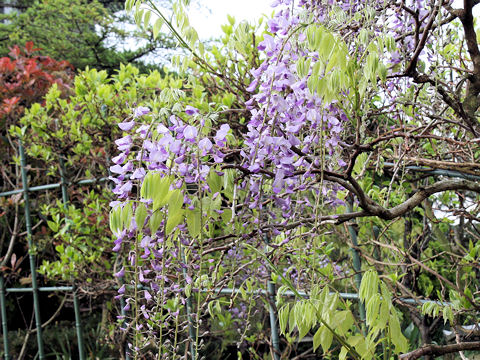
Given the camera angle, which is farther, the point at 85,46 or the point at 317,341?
the point at 85,46

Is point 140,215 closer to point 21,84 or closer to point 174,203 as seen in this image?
point 174,203

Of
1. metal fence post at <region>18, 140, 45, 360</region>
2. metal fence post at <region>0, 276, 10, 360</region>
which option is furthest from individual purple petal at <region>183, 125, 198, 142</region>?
metal fence post at <region>0, 276, 10, 360</region>

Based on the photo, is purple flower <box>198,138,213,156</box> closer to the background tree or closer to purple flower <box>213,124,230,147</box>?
purple flower <box>213,124,230,147</box>

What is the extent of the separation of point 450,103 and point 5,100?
121 inches

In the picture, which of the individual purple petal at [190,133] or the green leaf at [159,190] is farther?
the individual purple petal at [190,133]

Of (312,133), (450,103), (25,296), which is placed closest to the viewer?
(312,133)

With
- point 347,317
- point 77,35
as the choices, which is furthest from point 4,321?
point 77,35

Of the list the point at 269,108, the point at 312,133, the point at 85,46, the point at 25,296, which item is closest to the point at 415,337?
the point at 312,133

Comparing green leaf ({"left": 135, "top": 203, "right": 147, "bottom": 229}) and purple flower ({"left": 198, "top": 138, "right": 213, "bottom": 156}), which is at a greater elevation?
purple flower ({"left": 198, "top": 138, "right": 213, "bottom": 156})

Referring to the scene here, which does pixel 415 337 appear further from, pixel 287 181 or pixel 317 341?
Answer: pixel 317 341

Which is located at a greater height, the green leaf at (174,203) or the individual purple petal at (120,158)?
the individual purple petal at (120,158)

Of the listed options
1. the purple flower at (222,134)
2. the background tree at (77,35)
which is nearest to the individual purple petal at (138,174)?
the purple flower at (222,134)

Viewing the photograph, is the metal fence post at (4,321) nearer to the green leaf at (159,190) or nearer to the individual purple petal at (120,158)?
the individual purple petal at (120,158)

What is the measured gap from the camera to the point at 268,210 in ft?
5.10
